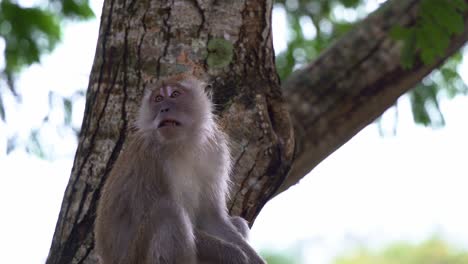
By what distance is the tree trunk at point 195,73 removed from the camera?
5844mm

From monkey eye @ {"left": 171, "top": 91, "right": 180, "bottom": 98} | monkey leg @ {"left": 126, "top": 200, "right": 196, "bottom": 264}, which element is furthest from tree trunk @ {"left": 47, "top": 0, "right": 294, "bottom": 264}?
monkey leg @ {"left": 126, "top": 200, "right": 196, "bottom": 264}

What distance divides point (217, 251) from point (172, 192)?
0.43 metres

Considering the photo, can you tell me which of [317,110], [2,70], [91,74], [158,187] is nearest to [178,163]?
[158,187]

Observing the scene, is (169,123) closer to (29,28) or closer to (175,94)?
(175,94)

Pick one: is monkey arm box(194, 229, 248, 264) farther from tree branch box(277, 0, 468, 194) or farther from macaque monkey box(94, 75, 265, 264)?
tree branch box(277, 0, 468, 194)

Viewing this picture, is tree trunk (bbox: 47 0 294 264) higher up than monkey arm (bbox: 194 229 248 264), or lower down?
higher up

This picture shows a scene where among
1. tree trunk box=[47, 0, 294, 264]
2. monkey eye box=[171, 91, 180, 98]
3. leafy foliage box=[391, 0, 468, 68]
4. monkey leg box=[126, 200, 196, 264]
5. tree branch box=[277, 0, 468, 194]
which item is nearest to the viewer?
monkey leg box=[126, 200, 196, 264]

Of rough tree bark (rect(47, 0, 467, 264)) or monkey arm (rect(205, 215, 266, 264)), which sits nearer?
rough tree bark (rect(47, 0, 467, 264))

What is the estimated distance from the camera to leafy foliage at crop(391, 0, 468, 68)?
638cm

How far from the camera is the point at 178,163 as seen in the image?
6094 mm

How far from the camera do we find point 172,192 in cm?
587

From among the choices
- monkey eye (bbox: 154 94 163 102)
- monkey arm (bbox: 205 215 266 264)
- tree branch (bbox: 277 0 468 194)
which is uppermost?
tree branch (bbox: 277 0 468 194)

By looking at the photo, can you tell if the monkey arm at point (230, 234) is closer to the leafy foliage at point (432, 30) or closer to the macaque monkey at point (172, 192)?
the macaque monkey at point (172, 192)

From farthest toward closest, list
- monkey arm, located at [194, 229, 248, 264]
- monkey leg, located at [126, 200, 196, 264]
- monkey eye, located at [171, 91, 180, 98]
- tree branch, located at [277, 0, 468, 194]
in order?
1. tree branch, located at [277, 0, 468, 194]
2. monkey eye, located at [171, 91, 180, 98]
3. monkey arm, located at [194, 229, 248, 264]
4. monkey leg, located at [126, 200, 196, 264]
